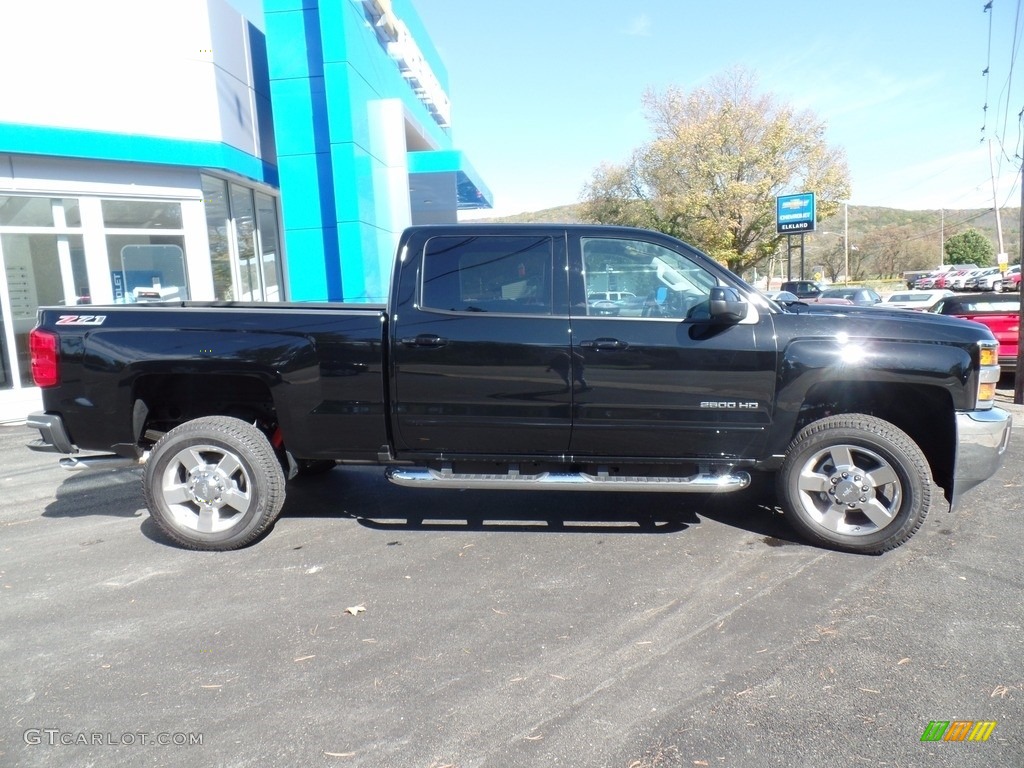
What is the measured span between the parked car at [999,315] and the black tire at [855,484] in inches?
268

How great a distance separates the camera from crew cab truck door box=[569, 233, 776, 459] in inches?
172

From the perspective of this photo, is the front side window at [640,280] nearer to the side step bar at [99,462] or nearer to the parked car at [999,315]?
the side step bar at [99,462]

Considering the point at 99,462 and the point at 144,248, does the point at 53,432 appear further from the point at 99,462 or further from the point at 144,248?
the point at 144,248

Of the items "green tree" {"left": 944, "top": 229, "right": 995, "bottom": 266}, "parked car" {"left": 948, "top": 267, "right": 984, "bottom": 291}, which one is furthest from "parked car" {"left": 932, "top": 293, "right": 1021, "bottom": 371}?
"green tree" {"left": 944, "top": 229, "right": 995, "bottom": 266}

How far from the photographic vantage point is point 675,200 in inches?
1275

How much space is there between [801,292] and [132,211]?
23044 mm

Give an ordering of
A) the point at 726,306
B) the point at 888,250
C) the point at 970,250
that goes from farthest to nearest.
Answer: the point at 888,250, the point at 970,250, the point at 726,306

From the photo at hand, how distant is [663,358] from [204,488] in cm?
298

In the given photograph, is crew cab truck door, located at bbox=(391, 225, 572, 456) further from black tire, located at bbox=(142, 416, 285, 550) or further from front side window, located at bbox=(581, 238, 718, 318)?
black tire, located at bbox=(142, 416, 285, 550)

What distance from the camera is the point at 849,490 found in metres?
4.38

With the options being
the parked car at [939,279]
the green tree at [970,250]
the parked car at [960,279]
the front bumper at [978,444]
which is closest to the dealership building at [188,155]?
the front bumper at [978,444]

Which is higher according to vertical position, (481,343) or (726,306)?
(726,306)

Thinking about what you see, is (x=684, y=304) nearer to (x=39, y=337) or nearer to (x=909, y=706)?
(x=909, y=706)

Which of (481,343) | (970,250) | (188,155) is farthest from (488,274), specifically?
(970,250)
